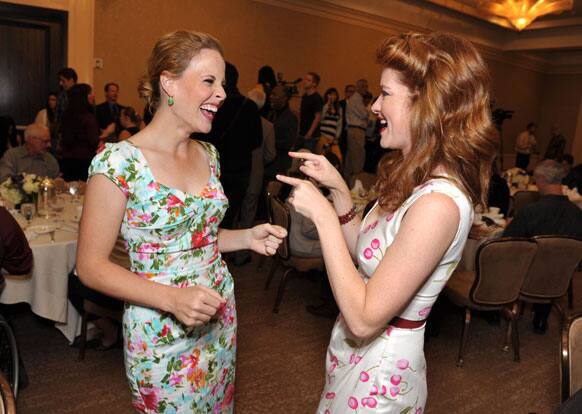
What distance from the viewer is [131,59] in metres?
7.32

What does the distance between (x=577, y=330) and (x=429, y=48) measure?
1259mm

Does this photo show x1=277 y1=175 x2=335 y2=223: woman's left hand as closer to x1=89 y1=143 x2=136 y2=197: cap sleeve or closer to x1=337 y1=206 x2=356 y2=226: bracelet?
x1=337 y1=206 x2=356 y2=226: bracelet

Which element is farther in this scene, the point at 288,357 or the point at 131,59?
the point at 131,59

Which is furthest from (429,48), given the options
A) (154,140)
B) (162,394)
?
(162,394)

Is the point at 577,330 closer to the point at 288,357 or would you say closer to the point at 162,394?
the point at 162,394

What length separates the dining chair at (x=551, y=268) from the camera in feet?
11.3

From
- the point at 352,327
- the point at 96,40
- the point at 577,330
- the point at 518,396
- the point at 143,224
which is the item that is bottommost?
the point at 518,396

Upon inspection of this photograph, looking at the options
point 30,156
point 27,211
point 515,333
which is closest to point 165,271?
point 27,211

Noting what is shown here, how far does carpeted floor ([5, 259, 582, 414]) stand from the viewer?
2.72m

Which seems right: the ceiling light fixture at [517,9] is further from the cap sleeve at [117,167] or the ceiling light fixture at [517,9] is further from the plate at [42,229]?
the cap sleeve at [117,167]

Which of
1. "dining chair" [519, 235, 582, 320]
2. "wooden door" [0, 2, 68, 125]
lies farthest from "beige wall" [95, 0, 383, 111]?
"dining chair" [519, 235, 582, 320]

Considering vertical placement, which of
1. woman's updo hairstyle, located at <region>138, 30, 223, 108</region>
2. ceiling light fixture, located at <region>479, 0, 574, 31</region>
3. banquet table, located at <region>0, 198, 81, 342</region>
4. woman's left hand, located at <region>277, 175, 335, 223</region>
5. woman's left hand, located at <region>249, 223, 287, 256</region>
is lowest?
banquet table, located at <region>0, 198, 81, 342</region>

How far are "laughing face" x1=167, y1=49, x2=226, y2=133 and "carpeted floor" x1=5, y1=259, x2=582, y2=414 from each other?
181cm

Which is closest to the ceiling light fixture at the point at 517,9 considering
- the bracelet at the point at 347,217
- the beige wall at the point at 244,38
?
the beige wall at the point at 244,38
